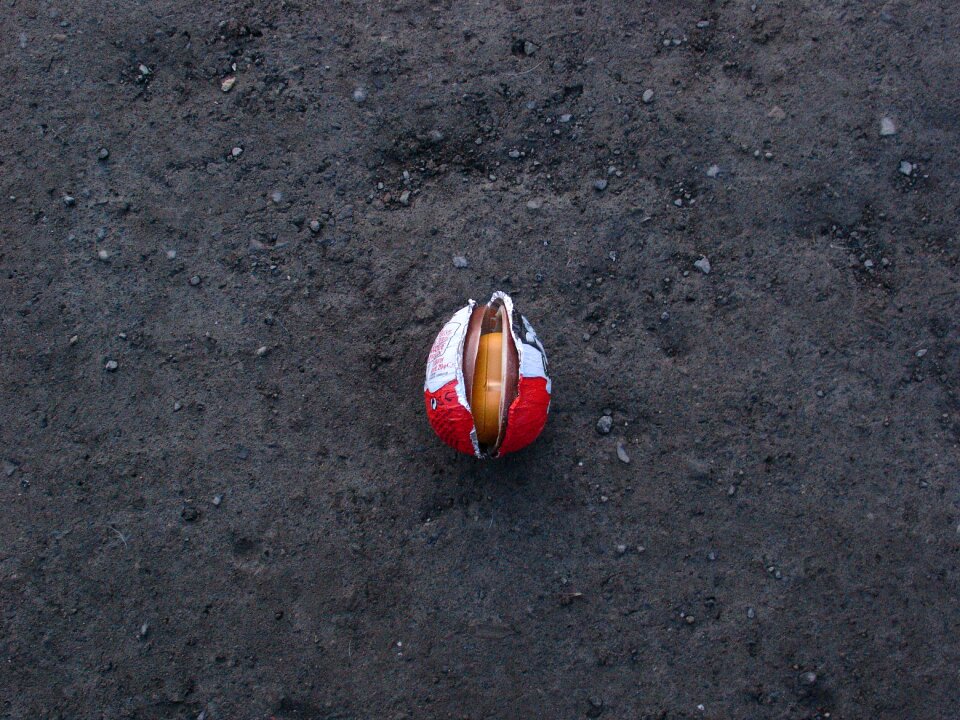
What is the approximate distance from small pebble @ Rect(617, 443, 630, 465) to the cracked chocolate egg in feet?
2.05

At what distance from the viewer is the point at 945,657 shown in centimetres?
410

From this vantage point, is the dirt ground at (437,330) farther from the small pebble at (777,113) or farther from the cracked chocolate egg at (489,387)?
the cracked chocolate egg at (489,387)

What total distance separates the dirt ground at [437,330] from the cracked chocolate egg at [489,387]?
1.58 ft

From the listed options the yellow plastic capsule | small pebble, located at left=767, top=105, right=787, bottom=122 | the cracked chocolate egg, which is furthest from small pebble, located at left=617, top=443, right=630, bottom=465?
small pebble, located at left=767, top=105, right=787, bottom=122

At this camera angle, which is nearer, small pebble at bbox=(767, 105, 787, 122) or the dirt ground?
the dirt ground

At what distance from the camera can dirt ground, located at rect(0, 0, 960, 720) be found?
4.16 meters

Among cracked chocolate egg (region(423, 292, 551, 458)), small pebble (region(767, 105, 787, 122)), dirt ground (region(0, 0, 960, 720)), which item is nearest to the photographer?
cracked chocolate egg (region(423, 292, 551, 458))

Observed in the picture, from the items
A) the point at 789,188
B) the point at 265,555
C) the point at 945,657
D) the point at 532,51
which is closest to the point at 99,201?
the point at 265,555

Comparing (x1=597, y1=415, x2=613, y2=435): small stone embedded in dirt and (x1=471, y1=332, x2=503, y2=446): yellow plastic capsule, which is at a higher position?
(x1=471, y1=332, x2=503, y2=446): yellow plastic capsule

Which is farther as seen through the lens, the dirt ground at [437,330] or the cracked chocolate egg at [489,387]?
the dirt ground at [437,330]

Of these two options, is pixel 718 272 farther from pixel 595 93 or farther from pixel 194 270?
pixel 194 270

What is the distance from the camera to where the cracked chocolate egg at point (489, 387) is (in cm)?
369

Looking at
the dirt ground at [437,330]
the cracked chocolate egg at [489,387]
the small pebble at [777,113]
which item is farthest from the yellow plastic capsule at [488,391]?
the small pebble at [777,113]

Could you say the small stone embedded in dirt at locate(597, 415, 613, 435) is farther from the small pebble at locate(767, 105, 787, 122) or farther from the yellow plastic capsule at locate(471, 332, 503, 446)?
the small pebble at locate(767, 105, 787, 122)
